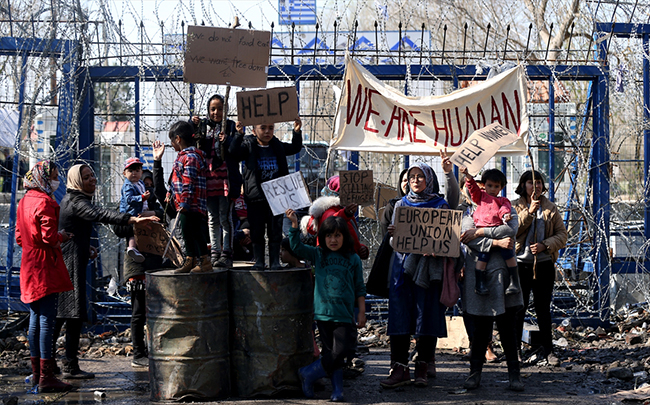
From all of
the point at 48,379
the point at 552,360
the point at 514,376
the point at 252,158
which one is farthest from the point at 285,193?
the point at 552,360

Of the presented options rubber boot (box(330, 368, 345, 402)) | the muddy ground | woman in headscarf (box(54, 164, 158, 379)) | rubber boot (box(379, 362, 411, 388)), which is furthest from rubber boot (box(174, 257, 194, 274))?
rubber boot (box(379, 362, 411, 388))

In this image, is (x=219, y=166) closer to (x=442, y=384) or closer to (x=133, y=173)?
(x=133, y=173)

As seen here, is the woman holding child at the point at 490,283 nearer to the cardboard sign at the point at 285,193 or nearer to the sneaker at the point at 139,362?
the cardboard sign at the point at 285,193

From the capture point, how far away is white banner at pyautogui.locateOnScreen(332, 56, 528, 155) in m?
6.81

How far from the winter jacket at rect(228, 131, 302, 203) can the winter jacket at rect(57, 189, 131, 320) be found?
1.14 m

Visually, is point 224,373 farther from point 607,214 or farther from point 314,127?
point 607,214

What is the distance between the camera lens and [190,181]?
5.29 meters

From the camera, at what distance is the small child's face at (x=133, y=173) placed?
21.9 ft

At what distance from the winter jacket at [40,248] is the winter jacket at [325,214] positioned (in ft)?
6.66

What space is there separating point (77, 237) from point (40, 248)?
19.8 inches

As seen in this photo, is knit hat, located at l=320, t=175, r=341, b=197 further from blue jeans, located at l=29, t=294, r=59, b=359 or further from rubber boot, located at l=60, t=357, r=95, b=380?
rubber boot, located at l=60, t=357, r=95, b=380

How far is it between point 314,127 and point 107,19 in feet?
8.93

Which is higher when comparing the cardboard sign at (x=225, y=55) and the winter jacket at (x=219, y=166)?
the cardboard sign at (x=225, y=55)

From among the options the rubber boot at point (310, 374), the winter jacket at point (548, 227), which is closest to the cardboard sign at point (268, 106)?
the rubber boot at point (310, 374)
